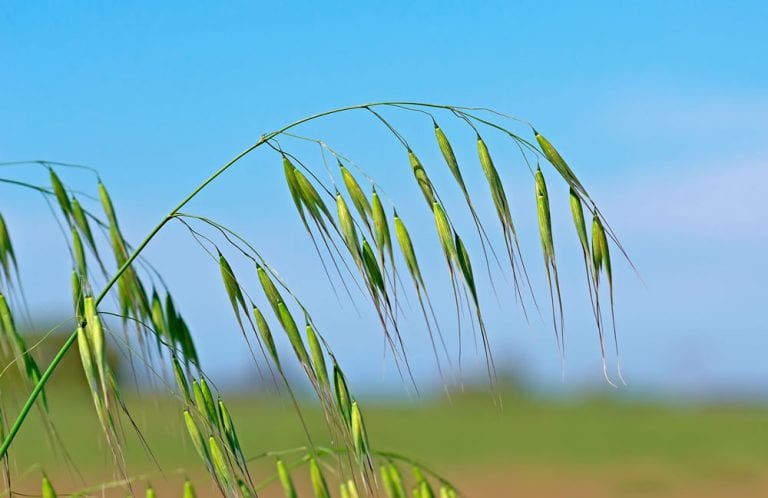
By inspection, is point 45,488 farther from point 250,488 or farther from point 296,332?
point 296,332

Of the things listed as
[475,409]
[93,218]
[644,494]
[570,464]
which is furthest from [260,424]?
[93,218]

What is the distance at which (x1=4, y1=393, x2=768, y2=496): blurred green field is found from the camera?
9.39m

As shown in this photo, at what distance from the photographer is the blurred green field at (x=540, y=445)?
370 inches

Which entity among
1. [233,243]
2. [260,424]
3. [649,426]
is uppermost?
[233,243]

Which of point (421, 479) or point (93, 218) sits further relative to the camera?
point (93, 218)

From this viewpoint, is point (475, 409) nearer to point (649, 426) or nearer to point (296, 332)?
point (649, 426)

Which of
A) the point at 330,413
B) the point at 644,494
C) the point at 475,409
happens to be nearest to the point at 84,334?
the point at 330,413

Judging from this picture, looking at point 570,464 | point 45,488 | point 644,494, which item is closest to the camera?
point 45,488

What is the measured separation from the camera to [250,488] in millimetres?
1284

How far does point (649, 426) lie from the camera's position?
45.6ft

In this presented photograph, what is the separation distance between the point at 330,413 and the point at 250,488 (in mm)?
157

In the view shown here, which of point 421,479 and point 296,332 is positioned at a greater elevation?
point 296,332

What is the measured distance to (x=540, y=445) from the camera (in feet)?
40.7

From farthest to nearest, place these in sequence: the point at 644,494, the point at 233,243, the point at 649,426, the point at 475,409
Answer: the point at 475,409
the point at 649,426
the point at 644,494
the point at 233,243
